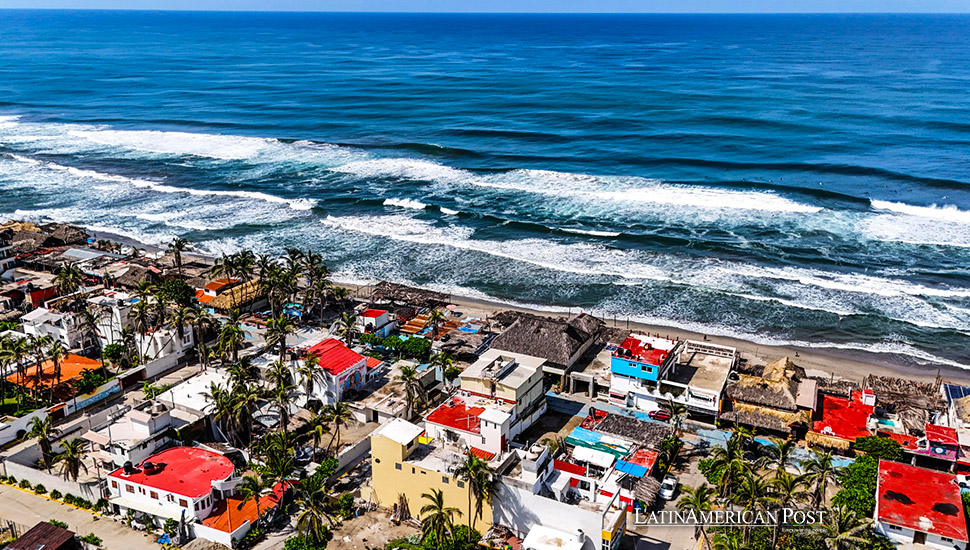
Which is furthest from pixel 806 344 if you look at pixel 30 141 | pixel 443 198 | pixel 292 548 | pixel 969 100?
pixel 30 141

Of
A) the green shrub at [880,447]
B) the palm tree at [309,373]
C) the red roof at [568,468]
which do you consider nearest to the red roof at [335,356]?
the palm tree at [309,373]

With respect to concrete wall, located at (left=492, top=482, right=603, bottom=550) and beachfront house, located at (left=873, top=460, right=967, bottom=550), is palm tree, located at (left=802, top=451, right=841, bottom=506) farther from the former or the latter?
concrete wall, located at (left=492, top=482, right=603, bottom=550)

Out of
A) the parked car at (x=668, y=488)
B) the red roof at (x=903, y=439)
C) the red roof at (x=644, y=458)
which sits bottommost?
the parked car at (x=668, y=488)

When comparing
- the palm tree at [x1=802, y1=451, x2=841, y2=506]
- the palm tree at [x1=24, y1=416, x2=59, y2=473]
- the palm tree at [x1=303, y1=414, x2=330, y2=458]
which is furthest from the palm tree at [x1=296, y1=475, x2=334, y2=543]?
the palm tree at [x1=802, y1=451, x2=841, y2=506]

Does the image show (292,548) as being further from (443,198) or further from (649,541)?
(443,198)

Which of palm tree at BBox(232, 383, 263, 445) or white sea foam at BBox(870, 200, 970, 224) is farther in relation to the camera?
white sea foam at BBox(870, 200, 970, 224)

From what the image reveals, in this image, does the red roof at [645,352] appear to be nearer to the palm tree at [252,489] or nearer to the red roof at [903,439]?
the red roof at [903,439]

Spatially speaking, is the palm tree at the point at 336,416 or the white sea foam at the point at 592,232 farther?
the white sea foam at the point at 592,232
